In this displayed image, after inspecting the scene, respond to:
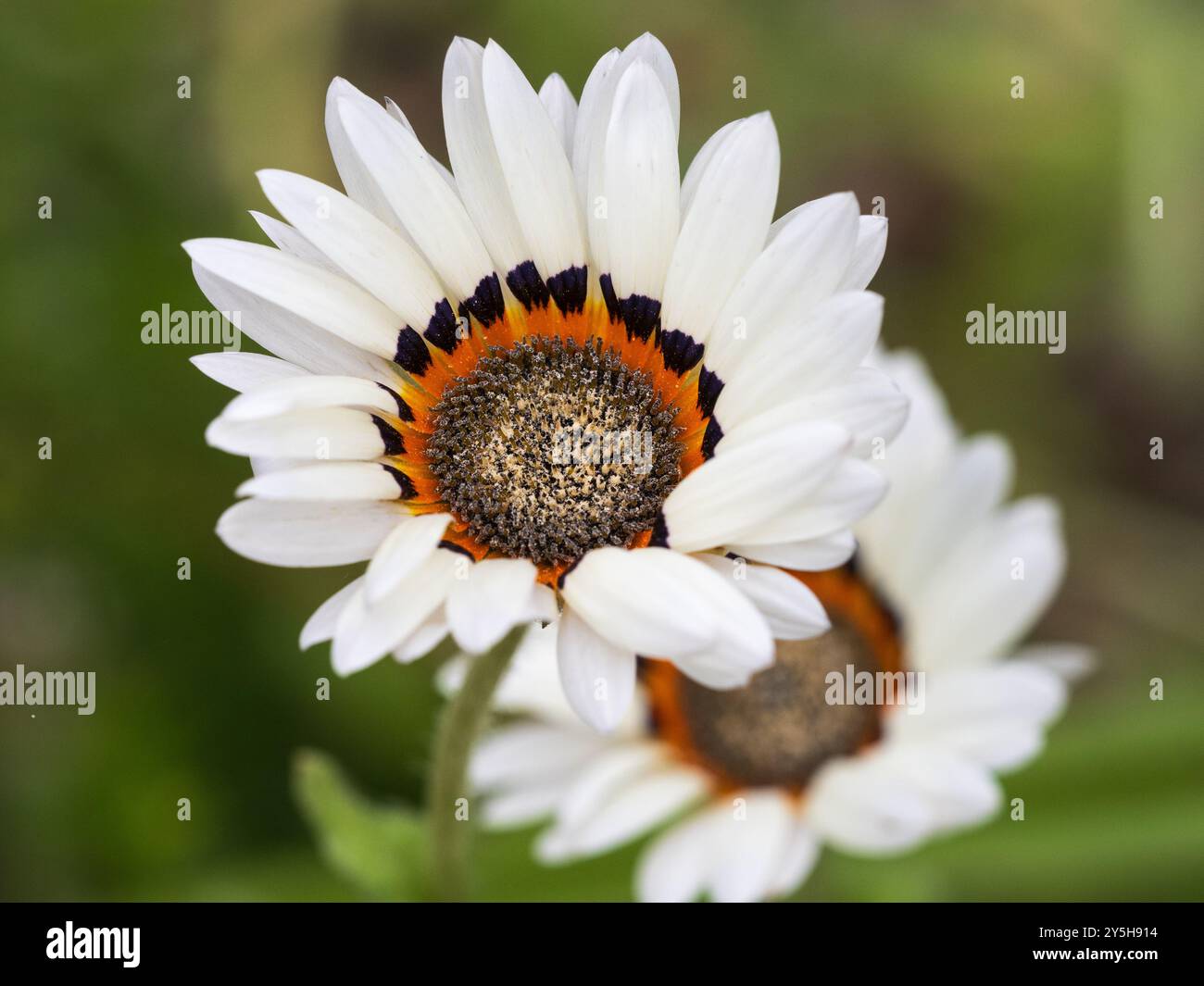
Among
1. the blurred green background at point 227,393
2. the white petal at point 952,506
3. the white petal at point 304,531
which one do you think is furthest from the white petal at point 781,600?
the blurred green background at point 227,393

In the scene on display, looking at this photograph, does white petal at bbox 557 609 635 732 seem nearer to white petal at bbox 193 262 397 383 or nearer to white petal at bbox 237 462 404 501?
white petal at bbox 237 462 404 501

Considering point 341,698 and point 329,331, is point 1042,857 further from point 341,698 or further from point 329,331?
point 329,331

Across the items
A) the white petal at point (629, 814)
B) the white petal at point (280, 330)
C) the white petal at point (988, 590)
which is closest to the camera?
the white petal at point (280, 330)

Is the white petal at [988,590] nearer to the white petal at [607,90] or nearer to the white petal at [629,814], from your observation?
the white petal at [629,814]

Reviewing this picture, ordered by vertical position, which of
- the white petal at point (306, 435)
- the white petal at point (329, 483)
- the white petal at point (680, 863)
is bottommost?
the white petal at point (680, 863)

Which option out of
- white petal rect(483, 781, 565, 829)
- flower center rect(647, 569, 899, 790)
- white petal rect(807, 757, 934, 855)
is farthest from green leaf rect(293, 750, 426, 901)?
white petal rect(807, 757, 934, 855)

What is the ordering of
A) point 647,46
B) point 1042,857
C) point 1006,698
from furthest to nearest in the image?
point 1042,857 → point 1006,698 → point 647,46

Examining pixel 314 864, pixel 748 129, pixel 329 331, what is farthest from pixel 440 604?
pixel 314 864
